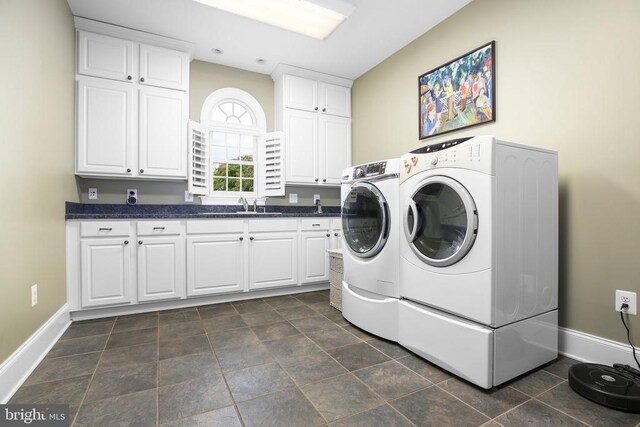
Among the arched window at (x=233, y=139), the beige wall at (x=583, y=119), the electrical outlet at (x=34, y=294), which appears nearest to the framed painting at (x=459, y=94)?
the beige wall at (x=583, y=119)

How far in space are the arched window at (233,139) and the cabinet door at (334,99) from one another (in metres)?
0.76

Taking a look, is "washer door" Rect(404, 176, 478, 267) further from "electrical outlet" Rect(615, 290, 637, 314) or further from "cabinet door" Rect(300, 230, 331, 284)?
"cabinet door" Rect(300, 230, 331, 284)

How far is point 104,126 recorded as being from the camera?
2793 mm

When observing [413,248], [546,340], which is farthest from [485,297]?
[546,340]

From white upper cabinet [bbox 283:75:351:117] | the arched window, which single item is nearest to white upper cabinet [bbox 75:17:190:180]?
the arched window

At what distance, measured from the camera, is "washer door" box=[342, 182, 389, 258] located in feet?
7.07

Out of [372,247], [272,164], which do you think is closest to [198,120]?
[272,164]

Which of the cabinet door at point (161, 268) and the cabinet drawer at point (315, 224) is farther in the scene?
the cabinet drawer at point (315, 224)

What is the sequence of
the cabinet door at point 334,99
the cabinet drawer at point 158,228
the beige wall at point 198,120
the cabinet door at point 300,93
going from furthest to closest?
the cabinet door at point 334,99
the cabinet door at point 300,93
the beige wall at point 198,120
the cabinet drawer at point 158,228

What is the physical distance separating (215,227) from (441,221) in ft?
6.78

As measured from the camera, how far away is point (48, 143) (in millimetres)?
2096

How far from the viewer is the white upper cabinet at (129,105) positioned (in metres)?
2.73

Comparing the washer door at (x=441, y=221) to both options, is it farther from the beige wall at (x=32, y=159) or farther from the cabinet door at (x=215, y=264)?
the beige wall at (x=32, y=159)

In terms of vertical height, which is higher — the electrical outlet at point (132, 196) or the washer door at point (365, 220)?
the electrical outlet at point (132, 196)
